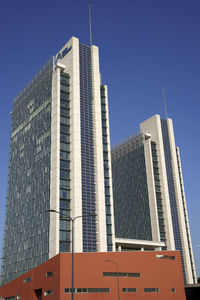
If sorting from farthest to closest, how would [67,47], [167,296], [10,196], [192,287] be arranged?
[10,196] → [67,47] → [192,287] → [167,296]

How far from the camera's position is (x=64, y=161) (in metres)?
113

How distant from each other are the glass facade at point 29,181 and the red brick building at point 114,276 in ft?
74.0

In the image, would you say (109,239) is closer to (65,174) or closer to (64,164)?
(65,174)

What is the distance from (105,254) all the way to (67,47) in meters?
78.4

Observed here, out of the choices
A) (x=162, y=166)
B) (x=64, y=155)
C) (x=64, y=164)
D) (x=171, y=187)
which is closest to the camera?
(x=64, y=164)

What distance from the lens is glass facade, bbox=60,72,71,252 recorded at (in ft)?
342

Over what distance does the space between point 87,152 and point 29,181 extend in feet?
84.1

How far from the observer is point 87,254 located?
8344 cm

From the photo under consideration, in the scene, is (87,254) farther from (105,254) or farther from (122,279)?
(122,279)

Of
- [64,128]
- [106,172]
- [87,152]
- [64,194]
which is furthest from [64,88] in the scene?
[64,194]

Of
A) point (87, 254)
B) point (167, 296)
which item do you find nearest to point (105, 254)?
point (87, 254)

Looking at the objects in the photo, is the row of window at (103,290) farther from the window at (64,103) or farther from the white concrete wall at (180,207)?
the window at (64,103)

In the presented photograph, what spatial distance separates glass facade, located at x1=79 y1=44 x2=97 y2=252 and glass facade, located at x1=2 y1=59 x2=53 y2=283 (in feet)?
38.1

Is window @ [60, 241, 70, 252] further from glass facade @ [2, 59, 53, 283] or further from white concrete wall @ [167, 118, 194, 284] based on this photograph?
white concrete wall @ [167, 118, 194, 284]
